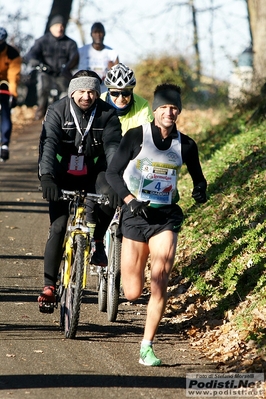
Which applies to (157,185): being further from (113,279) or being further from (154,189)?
(113,279)

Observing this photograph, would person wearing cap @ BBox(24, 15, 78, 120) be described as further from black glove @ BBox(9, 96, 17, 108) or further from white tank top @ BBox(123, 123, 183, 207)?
white tank top @ BBox(123, 123, 183, 207)

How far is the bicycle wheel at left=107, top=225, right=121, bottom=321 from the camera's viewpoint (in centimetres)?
864

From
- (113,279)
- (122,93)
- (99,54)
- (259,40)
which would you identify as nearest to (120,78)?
(122,93)

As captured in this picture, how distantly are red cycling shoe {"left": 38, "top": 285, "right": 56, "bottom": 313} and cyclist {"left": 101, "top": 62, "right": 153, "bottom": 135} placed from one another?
7.71 feet

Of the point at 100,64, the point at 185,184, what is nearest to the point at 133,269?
the point at 185,184

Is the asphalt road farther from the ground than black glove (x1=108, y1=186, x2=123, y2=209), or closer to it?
closer to it

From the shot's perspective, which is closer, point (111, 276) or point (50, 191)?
point (50, 191)

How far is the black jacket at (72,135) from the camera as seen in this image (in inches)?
324

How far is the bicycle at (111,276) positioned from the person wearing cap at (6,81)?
702 cm

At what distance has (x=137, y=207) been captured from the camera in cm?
729

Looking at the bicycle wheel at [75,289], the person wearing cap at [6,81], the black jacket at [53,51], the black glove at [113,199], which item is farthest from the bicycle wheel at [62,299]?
the black jacket at [53,51]

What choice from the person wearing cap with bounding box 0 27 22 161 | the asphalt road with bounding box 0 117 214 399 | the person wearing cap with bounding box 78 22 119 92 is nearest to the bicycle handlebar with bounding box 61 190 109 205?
the asphalt road with bounding box 0 117 214 399

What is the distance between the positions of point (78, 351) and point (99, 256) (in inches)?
49.9

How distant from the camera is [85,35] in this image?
53219 mm
